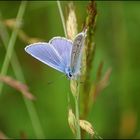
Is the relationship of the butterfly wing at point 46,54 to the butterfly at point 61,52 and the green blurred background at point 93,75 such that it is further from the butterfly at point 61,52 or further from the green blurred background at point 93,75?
the green blurred background at point 93,75

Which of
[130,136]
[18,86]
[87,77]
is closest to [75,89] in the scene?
[87,77]

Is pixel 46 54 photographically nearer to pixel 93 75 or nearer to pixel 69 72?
pixel 69 72

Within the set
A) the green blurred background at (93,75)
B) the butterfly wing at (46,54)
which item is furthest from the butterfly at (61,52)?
the green blurred background at (93,75)

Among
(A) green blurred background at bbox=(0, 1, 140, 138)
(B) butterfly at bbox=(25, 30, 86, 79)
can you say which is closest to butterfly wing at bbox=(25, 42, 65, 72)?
(B) butterfly at bbox=(25, 30, 86, 79)

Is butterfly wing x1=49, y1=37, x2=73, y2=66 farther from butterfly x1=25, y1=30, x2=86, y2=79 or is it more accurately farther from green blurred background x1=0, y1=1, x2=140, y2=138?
green blurred background x1=0, y1=1, x2=140, y2=138

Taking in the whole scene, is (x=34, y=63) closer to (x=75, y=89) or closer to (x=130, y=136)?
(x=130, y=136)

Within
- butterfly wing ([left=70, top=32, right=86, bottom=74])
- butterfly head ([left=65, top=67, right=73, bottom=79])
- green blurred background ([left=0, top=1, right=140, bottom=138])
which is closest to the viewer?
butterfly wing ([left=70, top=32, right=86, bottom=74])
